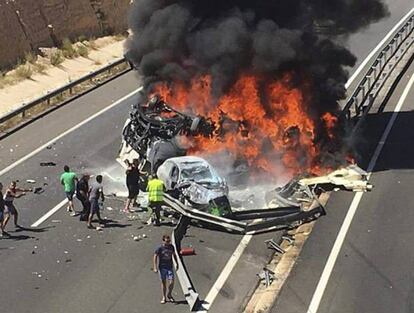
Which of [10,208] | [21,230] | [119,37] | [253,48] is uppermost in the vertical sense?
[253,48]

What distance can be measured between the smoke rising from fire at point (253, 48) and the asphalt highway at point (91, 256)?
3.42 meters

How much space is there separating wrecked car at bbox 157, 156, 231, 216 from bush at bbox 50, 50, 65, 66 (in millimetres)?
15649

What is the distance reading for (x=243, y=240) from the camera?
18422mm

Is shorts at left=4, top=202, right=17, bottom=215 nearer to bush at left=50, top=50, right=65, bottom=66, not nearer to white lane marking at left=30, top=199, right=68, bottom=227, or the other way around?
white lane marking at left=30, top=199, right=68, bottom=227

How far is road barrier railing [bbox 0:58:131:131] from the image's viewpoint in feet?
90.0

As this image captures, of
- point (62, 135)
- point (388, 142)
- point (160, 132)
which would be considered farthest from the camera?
point (62, 135)

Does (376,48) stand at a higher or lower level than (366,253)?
lower

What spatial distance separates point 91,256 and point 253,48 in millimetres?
8375

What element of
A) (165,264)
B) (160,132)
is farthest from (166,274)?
(160,132)

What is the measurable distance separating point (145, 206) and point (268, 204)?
10.9 ft

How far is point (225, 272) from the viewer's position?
16.7m

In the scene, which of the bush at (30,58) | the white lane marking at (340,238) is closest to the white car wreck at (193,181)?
the white lane marking at (340,238)

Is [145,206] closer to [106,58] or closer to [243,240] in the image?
[243,240]

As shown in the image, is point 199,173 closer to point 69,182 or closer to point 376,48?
point 69,182
